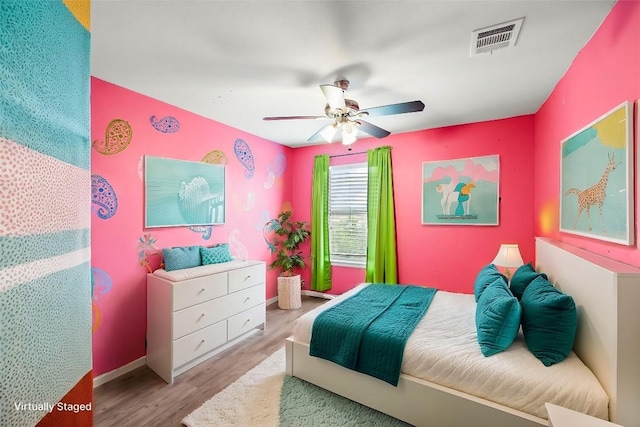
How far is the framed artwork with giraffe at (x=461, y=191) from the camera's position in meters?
3.21

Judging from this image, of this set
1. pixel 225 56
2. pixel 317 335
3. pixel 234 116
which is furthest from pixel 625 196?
pixel 234 116

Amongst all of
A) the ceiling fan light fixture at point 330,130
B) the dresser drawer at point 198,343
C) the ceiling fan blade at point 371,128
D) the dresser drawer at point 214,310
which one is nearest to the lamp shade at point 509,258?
the ceiling fan blade at point 371,128

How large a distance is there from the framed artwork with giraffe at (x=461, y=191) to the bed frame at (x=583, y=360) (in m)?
1.10

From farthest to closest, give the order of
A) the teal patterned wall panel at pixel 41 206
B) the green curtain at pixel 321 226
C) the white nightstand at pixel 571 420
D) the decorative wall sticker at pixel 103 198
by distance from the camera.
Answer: the green curtain at pixel 321 226 → the decorative wall sticker at pixel 103 198 → the white nightstand at pixel 571 420 → the teal patterned wall panel at pixel 41 206

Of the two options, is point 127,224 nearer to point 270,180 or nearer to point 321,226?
point 270,180

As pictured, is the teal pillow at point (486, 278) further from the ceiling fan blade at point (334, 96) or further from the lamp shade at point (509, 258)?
the ceiling fan blade at point (334, 96)

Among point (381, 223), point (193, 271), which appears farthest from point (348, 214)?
point (193, 271)

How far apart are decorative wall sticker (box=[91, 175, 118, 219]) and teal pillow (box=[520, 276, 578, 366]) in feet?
10.8

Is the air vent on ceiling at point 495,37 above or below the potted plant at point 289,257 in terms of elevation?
above

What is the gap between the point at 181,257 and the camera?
8.85ft

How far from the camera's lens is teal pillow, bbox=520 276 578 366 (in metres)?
1.49

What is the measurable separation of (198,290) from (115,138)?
60.9 inches

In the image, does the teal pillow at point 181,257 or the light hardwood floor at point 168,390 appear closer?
the light hardwood floor at point 168,390

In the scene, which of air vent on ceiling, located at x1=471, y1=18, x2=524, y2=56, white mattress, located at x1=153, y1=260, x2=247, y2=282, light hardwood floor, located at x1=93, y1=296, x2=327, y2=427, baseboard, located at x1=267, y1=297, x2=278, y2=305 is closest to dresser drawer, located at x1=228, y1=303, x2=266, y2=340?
light hardwood floor, located at x1=93, y1=296, x2=327, y2=427
